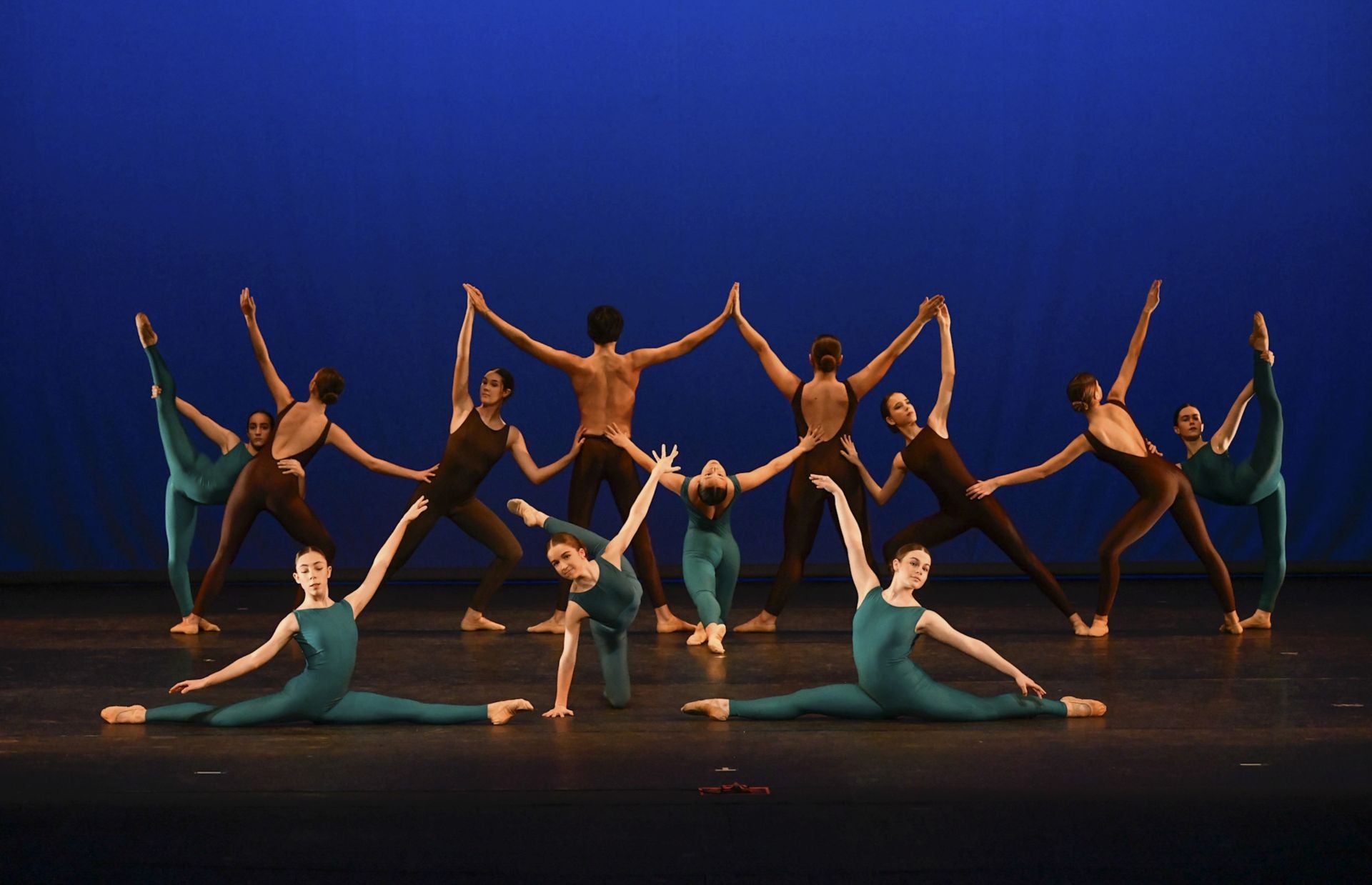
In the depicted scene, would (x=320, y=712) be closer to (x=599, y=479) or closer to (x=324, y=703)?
(x=324, y=703)

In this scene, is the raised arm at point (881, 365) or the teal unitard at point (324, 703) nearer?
the teal unitard at point (324, 703)

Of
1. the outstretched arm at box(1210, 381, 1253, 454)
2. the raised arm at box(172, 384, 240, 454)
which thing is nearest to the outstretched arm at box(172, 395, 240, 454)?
the raised arm at box(172, 384, 240, 454)

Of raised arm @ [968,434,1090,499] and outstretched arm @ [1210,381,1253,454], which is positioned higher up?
outstretched arm @ [1210,381,1253,454]

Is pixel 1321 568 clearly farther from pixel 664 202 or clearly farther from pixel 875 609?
pixel 875 609

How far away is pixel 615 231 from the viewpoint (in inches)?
318

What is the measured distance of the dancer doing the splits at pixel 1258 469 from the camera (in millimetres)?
6219

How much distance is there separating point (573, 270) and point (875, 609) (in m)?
4.22

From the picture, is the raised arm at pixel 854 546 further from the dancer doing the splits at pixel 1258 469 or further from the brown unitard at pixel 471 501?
the dancer doing the splits at pixel 1258 469

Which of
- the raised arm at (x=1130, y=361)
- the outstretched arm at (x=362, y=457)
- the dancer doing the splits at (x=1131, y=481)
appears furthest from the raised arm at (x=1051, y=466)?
the outstretched arm at (x=362, y=457)

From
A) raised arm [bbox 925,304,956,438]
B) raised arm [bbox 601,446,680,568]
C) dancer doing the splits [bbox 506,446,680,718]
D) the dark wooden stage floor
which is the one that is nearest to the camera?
the dark wooden stage floor

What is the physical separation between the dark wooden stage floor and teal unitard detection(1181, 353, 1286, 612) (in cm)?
79

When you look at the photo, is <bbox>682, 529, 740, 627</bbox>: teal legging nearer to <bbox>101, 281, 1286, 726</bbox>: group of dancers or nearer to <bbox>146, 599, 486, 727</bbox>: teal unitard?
<bbox>101, 281, 1286, 726</bbox>: group of dancers

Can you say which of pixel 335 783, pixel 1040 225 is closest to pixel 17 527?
pixel 335 783

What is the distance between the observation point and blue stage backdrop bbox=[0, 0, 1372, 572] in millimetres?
7992
